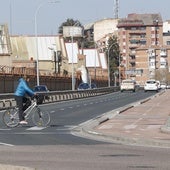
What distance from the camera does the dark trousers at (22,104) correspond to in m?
24.3

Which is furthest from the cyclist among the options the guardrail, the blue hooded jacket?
the guardrail

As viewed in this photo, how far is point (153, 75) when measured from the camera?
650ft

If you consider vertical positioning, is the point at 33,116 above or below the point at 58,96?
above

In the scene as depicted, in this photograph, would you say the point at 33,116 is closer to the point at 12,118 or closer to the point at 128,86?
the point at 12,118

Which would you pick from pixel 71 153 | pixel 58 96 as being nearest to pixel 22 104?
pixel 71 153

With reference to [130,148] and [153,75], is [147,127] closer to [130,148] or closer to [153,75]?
[130,148]

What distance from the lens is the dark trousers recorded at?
24281 mm

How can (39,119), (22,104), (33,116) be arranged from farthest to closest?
(39,119) → (33,116) → (22,104)

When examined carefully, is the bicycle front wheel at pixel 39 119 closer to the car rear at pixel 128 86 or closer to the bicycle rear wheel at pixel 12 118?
the bicycle rear wheel at pixel 12 118

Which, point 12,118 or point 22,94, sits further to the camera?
point 12,118


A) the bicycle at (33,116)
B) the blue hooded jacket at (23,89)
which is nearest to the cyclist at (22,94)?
the blue hooded jacket at (23,89)

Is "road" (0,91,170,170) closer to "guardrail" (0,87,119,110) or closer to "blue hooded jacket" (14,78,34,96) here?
"blue hooded jacket" (14,78,34,96)

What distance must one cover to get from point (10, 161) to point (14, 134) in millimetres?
8069

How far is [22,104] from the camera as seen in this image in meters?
24.4
